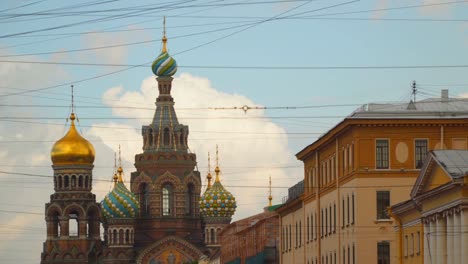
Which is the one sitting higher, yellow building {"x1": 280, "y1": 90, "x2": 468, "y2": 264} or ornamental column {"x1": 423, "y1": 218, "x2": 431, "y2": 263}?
yellow building {"x1": 280, "y1": 90, "x2": 468, "y2": 264}

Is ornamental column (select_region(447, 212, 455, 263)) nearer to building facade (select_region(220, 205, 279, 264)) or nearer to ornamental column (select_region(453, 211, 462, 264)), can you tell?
ornamental column (select_region(453, 211, 462, 264))

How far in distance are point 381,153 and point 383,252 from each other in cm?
420

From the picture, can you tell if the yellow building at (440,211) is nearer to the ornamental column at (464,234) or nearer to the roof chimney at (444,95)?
the ornamental column at (464,234)

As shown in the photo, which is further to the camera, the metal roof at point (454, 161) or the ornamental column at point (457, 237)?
the metal roof at point (454, 161)

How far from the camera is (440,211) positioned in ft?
217

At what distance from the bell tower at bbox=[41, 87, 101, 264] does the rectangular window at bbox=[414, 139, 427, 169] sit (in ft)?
390

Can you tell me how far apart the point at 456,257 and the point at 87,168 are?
138 m

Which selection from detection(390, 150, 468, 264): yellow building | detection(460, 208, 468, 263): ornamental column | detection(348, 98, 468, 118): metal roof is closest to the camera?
detection(460, 208, 468, 263): ornamental column

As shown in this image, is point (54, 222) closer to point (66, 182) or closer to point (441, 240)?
point (66, 182)

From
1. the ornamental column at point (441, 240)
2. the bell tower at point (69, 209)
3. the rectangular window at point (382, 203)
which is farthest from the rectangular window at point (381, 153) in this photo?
the bell tower at point (69, 209)

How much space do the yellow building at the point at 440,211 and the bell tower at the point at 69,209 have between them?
125482mm

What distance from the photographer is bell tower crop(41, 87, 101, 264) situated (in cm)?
19738

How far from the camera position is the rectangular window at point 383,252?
262 ft

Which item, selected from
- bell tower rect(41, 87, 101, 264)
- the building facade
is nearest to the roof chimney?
the building facade
